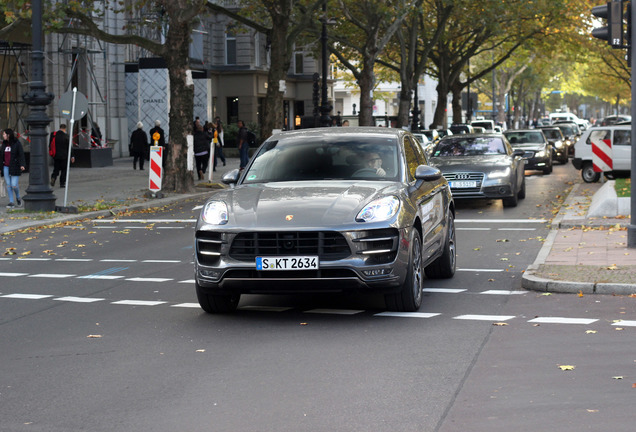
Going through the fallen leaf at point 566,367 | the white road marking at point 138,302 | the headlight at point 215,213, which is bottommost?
the white road marking at point 138,302

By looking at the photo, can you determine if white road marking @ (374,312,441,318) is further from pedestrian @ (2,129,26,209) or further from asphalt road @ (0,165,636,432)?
pedestrian @ (2,129,26,209)

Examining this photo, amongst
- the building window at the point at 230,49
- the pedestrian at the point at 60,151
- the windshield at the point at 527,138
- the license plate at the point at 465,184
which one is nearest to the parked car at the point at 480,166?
the license plate at the point at 465,184

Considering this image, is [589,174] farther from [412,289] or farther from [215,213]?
[215,213]

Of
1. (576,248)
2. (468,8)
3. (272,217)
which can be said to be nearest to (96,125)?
(468,8)

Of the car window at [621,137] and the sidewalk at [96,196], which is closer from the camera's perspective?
the sidewalk at [96,196]

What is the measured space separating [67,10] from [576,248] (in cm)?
1589

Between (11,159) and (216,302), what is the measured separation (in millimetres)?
13311

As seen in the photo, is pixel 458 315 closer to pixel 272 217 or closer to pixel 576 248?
pixel 272 217

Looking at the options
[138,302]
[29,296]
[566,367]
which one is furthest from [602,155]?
[566,367]

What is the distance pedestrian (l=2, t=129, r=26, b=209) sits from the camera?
69.5 feet

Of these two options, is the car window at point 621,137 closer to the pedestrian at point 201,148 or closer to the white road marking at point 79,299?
the pedestrian at point 201,148

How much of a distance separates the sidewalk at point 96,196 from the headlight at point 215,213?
975cm

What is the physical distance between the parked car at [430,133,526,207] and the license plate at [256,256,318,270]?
11.7 m

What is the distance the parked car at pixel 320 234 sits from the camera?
27.9 ft
